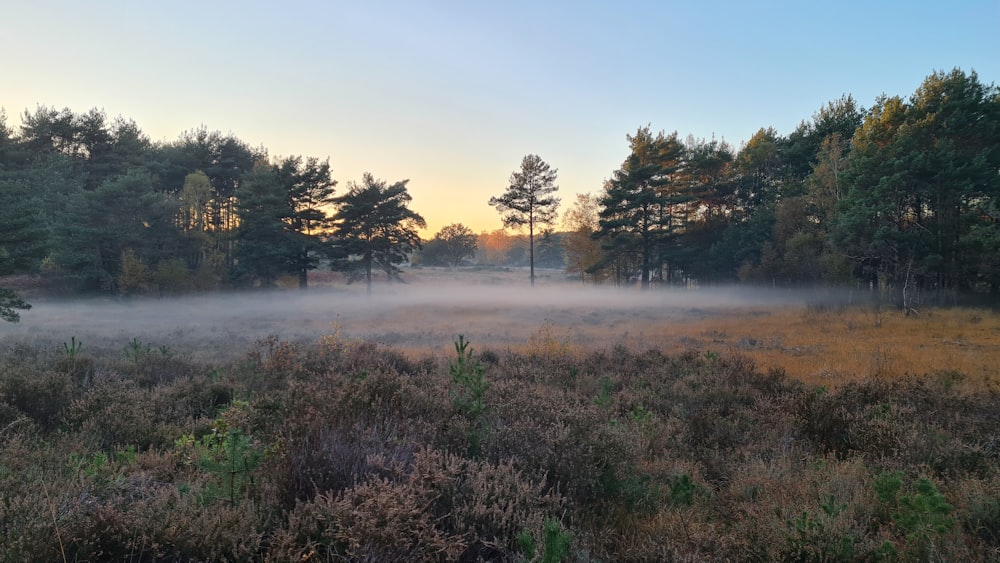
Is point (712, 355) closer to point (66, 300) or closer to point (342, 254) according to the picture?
point (342, 254)

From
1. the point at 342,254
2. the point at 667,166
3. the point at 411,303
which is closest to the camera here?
the point at 411,303

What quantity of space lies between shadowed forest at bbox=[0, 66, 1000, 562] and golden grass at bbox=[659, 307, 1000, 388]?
0.17 meters

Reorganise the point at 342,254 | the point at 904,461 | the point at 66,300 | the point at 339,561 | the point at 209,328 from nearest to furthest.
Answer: the point at 339,561 → the point at 904,461 → the point at 209,328 → the point at 66,300 → the point at 342,254

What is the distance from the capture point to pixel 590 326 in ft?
73.2

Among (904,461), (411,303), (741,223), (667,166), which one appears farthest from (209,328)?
(741,223)

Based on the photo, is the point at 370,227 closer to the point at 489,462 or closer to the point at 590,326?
the point at 590,326

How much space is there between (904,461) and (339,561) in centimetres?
515

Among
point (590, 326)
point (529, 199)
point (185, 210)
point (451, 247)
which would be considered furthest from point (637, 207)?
point (451, 247)

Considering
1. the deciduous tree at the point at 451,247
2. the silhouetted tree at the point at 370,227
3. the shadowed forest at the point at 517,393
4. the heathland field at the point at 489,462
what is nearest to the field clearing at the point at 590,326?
the shadowed forest at the point at 517,393

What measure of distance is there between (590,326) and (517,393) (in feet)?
55.1

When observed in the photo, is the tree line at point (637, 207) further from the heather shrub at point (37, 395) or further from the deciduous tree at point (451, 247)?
the deciduous tree at point (451, 247)

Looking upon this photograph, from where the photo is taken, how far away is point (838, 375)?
9836 mm

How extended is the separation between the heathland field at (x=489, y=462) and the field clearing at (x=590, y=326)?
7.17 feet

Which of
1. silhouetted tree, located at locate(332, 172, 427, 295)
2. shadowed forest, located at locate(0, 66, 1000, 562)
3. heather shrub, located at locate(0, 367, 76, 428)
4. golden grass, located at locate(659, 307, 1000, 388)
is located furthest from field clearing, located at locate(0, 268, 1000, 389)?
heather shrub, located at locate(0, 367, 76, 428)
